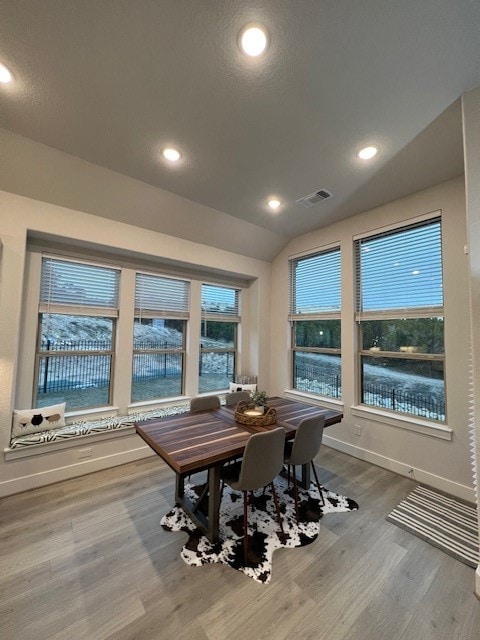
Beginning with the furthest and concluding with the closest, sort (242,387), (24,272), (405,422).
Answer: (242,387) < (405,422) < (24,272)

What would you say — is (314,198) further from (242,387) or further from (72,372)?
(72,372)

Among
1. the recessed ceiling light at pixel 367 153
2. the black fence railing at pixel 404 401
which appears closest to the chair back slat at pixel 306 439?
the black fence railing at pixel 404 401

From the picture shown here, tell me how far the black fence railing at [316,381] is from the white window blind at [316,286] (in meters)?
0.86

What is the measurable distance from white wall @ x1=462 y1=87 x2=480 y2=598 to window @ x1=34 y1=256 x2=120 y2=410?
379cm

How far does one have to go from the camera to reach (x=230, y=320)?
478 centimetres

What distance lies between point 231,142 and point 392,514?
3678mm

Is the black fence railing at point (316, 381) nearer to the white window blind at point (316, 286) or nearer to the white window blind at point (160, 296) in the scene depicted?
the white window blind at point (316, 286)

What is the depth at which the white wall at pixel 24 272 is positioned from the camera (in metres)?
2.58

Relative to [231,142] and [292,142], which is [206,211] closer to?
[231,142]

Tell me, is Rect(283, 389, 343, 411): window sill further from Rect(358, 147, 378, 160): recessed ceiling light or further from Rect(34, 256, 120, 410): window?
Rect(358, 147, 378, 160): recessed ceiling light

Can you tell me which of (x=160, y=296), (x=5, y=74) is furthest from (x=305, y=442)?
(x=5, y=74)

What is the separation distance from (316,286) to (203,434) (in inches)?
117

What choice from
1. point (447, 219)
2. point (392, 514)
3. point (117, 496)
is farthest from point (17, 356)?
point (447, 219)

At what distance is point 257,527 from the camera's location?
2.14m
